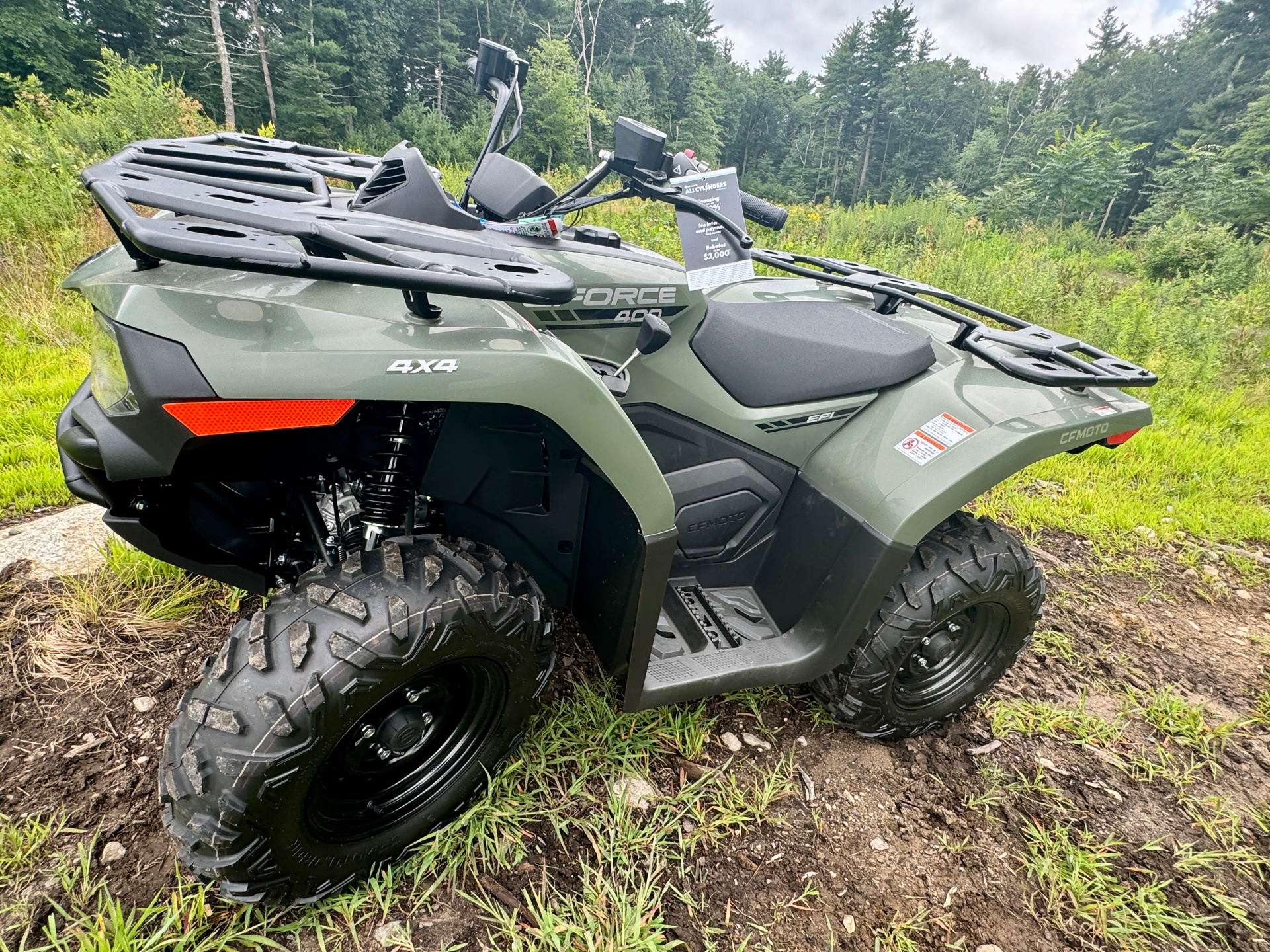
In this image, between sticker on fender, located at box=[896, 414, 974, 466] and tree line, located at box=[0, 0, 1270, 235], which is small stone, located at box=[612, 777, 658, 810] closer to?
sticker on fender, located at box=[896, 414, 974, 466]

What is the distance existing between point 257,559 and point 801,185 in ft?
171

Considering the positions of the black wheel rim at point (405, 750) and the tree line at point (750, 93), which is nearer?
the black wheel rim at point (405, 750)

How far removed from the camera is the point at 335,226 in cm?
105

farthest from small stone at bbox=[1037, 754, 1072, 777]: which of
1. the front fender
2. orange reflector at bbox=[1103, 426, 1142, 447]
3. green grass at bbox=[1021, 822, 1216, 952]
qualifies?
the front fender

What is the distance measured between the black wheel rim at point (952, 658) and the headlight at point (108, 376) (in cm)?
182

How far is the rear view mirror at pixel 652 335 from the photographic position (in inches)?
57.2

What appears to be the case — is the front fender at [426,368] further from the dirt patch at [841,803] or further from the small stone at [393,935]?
the small stone at [393,935]

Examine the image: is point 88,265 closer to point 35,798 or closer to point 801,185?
point 35,798

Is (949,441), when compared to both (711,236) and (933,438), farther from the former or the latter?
(711,236)

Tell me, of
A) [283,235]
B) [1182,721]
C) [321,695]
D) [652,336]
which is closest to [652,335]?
[652,336]

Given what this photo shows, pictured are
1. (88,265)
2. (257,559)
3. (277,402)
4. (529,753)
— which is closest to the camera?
(277,402)

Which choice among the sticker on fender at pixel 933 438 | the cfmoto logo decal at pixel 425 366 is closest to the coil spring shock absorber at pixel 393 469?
the cfmoto logo decal at pixel 425 366

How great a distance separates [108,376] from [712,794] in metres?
1.61

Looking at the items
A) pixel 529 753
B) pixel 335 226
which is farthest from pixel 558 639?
pixel 335 226
